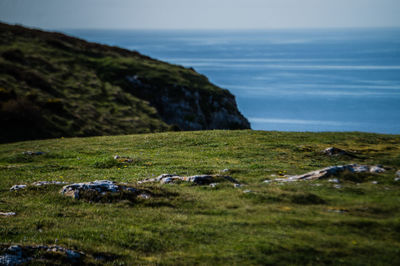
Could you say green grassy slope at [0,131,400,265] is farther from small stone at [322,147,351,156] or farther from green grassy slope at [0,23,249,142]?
green grassy slope at [0,23,249,142]

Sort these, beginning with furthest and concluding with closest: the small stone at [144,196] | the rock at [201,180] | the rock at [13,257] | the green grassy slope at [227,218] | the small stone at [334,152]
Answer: the small stone at [334,152] < the rock at [201,180] < the small stone at [144,196] < the green grassy slope at [227,218] < the rock at [13,257]

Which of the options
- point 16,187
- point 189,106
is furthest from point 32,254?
point 189,106

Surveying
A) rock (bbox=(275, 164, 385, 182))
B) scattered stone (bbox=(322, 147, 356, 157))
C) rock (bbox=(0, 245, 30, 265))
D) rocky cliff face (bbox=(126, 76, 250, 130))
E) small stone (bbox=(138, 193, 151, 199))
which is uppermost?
rocky cliff face (bbox=(126, 76, 250, 130))

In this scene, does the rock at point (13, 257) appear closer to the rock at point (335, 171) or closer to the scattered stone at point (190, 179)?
the scattered stone at point (190, 179)

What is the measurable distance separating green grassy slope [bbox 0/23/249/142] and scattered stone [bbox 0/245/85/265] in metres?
44.5

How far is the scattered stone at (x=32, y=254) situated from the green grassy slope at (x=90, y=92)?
146ft

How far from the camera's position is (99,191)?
725 inches

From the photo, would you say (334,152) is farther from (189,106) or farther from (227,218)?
(189,106)

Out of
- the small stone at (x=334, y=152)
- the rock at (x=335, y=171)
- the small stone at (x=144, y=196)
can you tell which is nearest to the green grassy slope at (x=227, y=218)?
the small stone at (x=144, y=196)

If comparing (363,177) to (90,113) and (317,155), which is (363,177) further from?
(90,113)

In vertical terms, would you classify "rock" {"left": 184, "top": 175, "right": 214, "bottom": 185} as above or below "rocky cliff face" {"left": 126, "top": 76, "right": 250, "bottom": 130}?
below

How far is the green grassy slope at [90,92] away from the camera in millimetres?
57844

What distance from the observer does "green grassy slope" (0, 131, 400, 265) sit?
12.8m

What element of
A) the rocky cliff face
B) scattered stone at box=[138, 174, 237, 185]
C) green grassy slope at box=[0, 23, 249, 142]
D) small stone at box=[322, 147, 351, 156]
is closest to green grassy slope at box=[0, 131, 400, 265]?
scattered stone at box=[138, 174, 237, 185]
